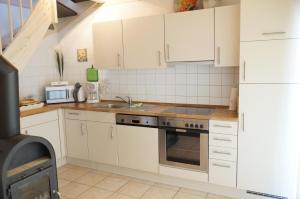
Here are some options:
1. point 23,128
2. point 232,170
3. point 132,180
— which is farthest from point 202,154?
point 23,128

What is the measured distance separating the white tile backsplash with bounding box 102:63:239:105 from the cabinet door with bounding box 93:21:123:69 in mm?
358

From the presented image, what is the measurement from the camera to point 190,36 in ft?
9.20

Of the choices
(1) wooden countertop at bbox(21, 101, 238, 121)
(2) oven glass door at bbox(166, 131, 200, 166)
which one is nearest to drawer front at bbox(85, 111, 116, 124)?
(1) wooden countertop at bbox(21, 101, 238, 121)

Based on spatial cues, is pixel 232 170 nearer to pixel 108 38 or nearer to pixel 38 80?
pixel 108 38

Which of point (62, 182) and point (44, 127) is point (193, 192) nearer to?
point (62, 182)

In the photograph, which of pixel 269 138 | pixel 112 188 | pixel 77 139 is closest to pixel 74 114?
pixel 77 139

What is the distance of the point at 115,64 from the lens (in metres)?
3.32

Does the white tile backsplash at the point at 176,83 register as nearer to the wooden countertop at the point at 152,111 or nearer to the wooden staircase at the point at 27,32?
the wooden countertop at the point at 152,111

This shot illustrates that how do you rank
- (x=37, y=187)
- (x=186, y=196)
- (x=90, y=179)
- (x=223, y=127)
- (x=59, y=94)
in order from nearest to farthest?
(x=37, y=187)
(x=223, y=127)
(x=186, y=196)
(x=90, y=179)
(x=59, y=94)

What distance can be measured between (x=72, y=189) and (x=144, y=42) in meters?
1.97

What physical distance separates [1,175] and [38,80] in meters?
2.67

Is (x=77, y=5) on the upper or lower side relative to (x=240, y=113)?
upper

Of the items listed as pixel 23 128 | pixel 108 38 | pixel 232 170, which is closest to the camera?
pixel 232 170

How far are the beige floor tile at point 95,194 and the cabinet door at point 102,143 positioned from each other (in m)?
0.44
